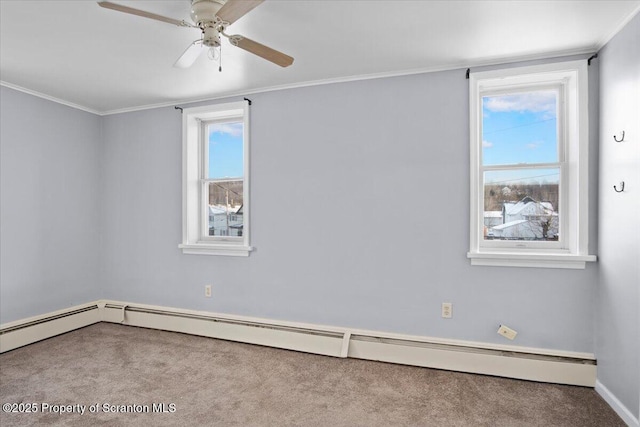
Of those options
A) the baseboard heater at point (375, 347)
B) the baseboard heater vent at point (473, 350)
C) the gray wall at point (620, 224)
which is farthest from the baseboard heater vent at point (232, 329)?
the gray wall at point (620, 224)

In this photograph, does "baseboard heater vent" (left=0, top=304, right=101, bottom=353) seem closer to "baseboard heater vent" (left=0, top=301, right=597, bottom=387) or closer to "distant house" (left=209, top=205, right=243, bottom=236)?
"baseboard heater vent" (left=0, top=301, right=597, bottom=387)

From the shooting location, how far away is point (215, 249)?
3.62m

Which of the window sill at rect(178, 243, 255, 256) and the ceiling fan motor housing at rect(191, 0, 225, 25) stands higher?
the ceiling fan motor housing at rect(191, 0, 225, 25)

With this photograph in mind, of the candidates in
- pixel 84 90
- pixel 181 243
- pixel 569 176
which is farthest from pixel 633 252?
pixel 84 90

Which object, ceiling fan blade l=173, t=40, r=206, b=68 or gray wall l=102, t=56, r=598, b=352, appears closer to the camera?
ceiling fan blade l=173, t=40, r=206, b=68

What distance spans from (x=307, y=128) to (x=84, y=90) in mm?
2249

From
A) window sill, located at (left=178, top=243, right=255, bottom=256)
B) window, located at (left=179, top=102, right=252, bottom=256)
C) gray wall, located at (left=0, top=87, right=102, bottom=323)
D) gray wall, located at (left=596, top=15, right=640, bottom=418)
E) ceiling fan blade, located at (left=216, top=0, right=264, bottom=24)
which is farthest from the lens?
window, located at (left=179, top=102, right=252, bottom=256)

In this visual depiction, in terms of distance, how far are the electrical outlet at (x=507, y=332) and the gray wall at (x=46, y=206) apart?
4.28 m

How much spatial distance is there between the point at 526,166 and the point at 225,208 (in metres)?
2.88

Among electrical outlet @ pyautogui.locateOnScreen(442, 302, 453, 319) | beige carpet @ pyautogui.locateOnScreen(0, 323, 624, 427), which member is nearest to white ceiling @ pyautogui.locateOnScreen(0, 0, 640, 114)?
electrical outlet @ pyautogui.locateOnScreen(442, 302, 453, 319)

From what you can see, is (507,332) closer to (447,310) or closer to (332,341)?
(447,310)

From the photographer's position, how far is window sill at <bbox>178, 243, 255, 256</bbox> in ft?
11.5

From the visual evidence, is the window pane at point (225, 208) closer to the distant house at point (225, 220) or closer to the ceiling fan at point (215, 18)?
the distant house at point (225, 220)

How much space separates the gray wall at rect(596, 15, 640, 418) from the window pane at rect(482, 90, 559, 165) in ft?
1.19
